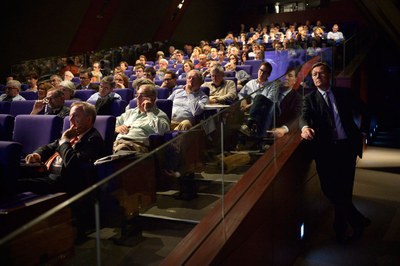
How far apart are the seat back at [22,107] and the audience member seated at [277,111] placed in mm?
2192

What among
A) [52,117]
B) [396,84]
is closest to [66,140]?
[52,117]

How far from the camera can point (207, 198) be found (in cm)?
223

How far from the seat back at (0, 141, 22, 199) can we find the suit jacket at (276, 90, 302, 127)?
5.90ft

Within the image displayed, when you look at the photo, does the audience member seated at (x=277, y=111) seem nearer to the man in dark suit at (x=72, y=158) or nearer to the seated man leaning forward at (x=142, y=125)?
the seated man leaning forward at (x=142, y=125)

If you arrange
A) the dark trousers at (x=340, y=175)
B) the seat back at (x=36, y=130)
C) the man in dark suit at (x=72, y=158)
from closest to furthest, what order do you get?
the man in dark suit at (x=72, y=158), the seat back at (x=36, y=130), the dark trousers at (x=340, y=175)

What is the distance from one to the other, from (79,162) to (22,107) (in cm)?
182

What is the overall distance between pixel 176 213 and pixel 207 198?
0.96 ft

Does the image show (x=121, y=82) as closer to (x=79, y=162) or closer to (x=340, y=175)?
(x=79, y=162)

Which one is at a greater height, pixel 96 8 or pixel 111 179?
pixel 96 8

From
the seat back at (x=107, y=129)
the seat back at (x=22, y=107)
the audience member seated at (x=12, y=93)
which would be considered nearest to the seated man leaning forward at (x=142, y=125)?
the seat back at (x=107, y=129)

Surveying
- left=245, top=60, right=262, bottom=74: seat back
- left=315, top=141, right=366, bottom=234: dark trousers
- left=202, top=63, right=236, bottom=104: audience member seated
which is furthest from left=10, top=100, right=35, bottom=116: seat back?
left=245, top=60, right=262, bottom=74: seat back

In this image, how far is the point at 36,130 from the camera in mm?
3100

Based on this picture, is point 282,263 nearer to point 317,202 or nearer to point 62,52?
point 317,202

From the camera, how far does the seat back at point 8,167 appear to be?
7.11 ft
